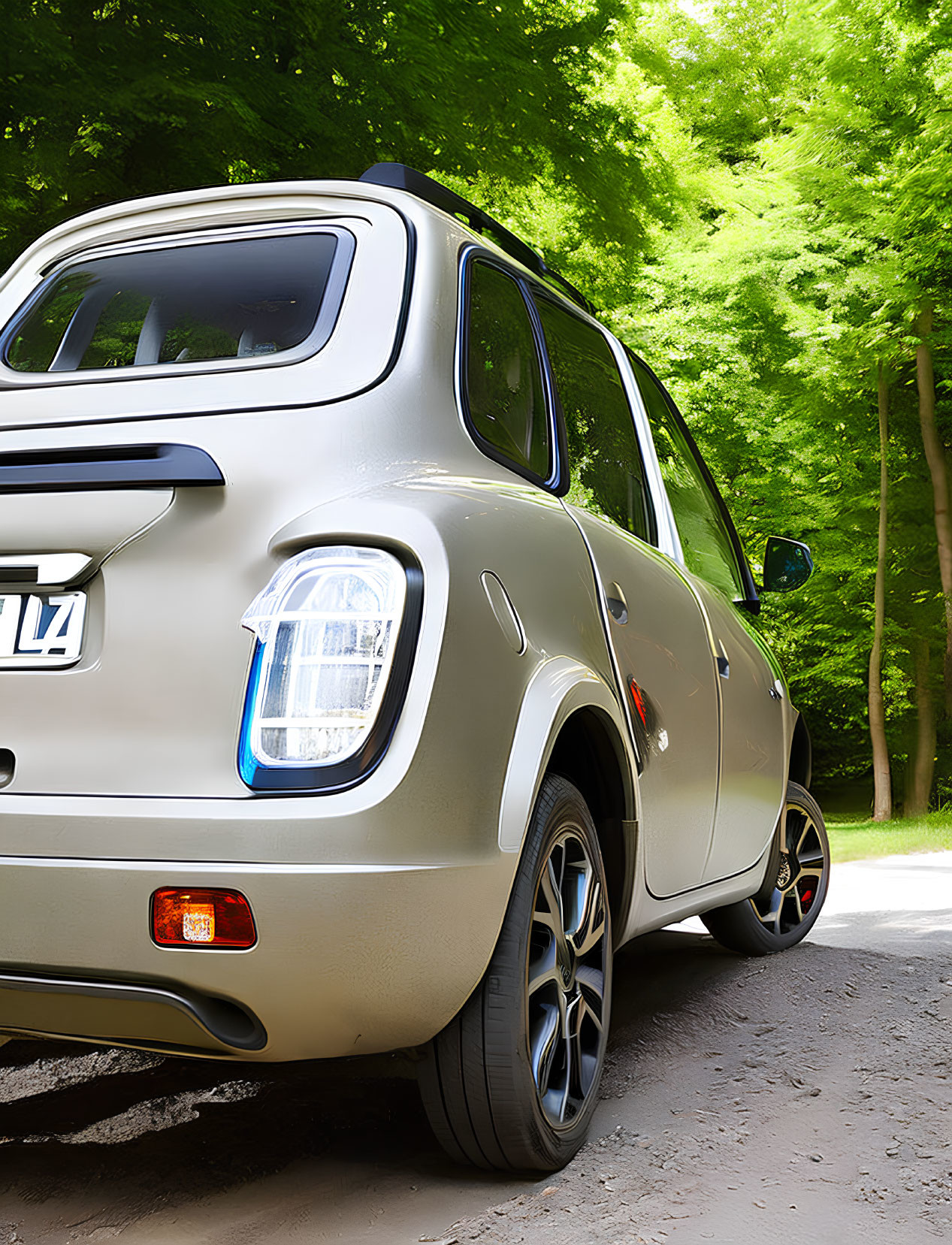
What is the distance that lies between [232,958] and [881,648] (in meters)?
19.7

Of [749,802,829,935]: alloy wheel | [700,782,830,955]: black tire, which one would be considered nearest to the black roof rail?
[700,782,830,955]: black tire

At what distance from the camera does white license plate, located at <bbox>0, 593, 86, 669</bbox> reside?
7.69ft

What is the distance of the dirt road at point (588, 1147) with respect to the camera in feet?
8.31

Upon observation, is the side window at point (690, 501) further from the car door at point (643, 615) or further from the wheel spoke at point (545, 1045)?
the wheel spoke at point (545, 1045)

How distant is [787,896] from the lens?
5258 mm

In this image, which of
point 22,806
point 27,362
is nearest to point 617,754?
point 22,806

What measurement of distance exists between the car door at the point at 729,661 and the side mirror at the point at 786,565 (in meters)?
0.12

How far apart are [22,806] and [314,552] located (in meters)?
0.66

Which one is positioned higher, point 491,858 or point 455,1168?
point 491,858

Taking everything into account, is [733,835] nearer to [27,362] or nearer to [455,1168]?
[455,1168]

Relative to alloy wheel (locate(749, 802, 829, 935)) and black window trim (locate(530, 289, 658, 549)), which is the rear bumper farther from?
alloy wheel (locate(749, 802, 829, 935))

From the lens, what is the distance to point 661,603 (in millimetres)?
3691

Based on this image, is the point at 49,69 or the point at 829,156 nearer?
the point at 49,69

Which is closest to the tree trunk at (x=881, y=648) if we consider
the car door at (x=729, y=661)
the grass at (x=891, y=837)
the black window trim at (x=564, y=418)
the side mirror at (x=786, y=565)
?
the grass at (x=891, y=837)
